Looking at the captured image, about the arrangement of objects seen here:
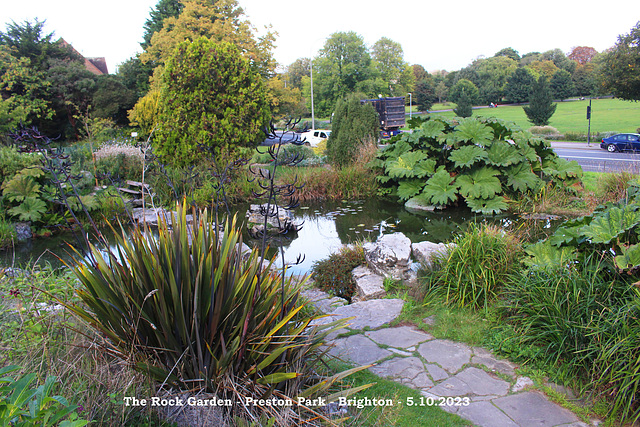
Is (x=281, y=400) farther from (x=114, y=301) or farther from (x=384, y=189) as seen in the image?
(x=384, y=189)

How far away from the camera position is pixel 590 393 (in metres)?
2.63

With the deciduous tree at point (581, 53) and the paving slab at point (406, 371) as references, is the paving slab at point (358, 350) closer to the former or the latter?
the paving slab at point (406, 371)

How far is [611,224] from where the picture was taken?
3191 millimetres

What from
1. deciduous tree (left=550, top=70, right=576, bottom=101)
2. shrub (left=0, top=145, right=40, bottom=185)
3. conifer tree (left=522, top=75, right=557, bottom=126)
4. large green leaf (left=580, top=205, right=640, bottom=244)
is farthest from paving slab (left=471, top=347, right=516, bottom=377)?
deciduous tree (left=550, top=70, right=576, bottom=101)

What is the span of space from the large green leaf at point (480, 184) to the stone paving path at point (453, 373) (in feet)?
20.2

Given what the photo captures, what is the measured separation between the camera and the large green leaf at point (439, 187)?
9602 mm

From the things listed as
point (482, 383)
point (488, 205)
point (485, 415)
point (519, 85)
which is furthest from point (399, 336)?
point (519, 85)

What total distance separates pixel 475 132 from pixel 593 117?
45.9 metres

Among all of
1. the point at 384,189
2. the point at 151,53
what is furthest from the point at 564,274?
the point at 151,53

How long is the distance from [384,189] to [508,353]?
28.3ft

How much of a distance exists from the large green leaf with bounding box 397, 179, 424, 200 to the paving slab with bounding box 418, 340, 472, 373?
7.32 meters

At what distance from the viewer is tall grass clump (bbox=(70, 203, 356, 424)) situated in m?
2.21

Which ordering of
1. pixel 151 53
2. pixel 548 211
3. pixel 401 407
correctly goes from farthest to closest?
pixel 151 53 → pixel 548 211 → pixel 401 407

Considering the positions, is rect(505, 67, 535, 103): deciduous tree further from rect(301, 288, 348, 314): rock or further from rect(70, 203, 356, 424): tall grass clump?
rect(70, 203, 356, 424): tall grass clump
